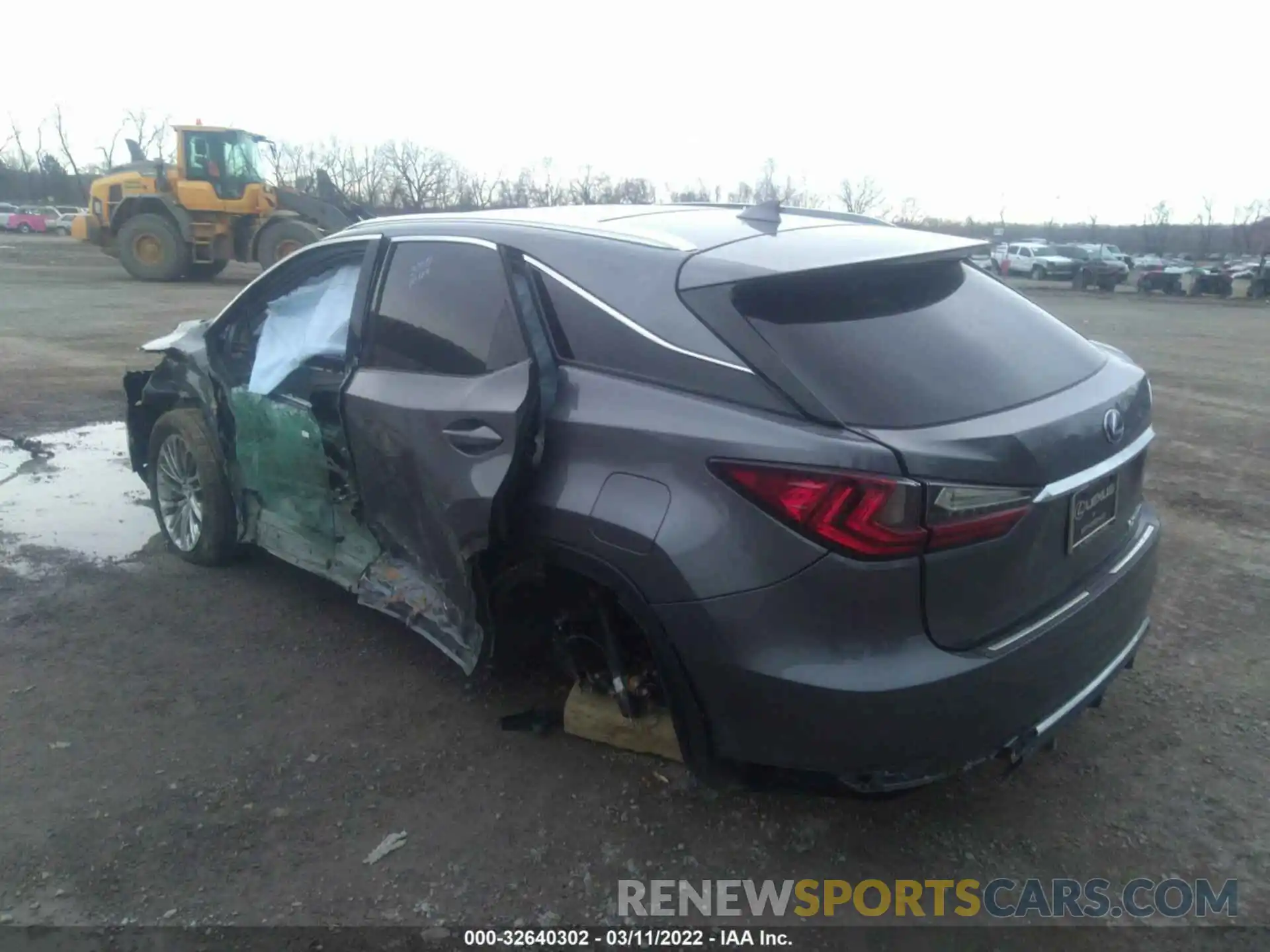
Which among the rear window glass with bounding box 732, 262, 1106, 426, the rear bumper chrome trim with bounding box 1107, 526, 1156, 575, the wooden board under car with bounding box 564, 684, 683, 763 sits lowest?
the wooden board under car with bounding box 564, 684, 683, 763

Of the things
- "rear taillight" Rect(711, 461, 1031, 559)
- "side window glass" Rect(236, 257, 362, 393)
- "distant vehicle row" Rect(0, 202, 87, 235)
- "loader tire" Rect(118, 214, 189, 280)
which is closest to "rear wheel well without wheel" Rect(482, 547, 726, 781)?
"rear taillight" Rect(711, 461, 1031, 559)

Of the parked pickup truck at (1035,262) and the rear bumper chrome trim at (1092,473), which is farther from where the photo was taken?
the parked pickup truck at (1035,262)

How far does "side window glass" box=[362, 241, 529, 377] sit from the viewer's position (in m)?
3.11

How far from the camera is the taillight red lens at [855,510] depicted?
89.8 inches

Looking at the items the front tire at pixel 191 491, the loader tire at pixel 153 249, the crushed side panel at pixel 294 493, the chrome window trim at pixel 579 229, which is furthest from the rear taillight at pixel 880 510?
the loader tire at pixel 153 249

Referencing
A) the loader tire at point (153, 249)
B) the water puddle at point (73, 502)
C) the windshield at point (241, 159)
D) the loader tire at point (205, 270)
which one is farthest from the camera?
the loader tire at point (205, 270)

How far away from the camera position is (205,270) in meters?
22.8

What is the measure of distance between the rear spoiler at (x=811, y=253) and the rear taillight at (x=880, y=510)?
59cm

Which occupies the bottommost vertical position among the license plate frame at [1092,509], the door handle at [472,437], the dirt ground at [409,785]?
the dirt ground at [409,785]

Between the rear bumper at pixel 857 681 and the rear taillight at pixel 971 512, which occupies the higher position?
the rear taillight at pixel 971 512

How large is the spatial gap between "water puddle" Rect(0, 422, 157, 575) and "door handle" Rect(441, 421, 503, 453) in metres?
2.73

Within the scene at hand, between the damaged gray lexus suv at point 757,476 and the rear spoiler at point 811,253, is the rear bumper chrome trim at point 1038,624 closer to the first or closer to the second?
the damaged gray lexus suv at point 757,476

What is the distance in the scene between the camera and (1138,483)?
119 inches

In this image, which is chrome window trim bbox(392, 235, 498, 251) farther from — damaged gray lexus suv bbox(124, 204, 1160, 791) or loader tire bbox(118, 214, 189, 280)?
loader tire bbox(118, 214, 189, 280)
